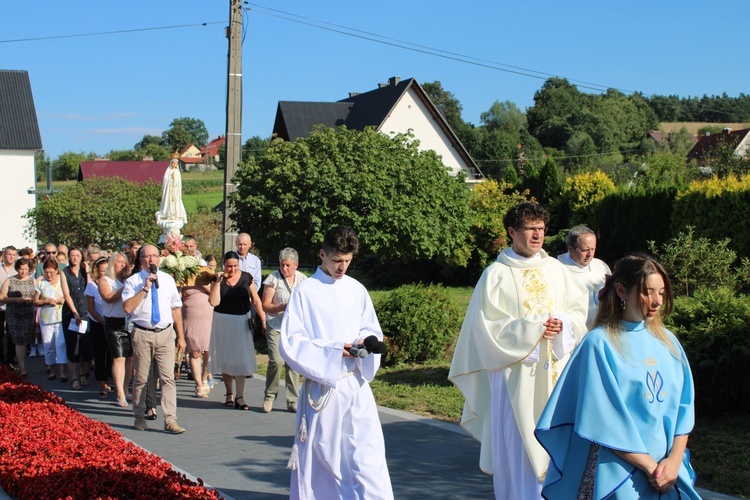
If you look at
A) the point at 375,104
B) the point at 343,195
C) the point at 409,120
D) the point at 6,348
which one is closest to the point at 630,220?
the point at 343,195

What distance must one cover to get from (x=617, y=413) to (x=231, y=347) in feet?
23.5

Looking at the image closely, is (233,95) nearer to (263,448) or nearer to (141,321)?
(141,321)

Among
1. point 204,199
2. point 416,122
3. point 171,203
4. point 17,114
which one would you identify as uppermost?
point 17,114

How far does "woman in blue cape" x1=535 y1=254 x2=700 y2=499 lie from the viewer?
138 inches

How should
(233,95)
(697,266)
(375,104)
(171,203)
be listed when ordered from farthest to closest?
(375,104) < (171,203) < (233,95) < (697,266)

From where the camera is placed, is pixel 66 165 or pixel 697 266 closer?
pixel 697 266

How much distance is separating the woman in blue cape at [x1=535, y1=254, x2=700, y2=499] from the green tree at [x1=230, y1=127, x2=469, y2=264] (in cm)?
1248

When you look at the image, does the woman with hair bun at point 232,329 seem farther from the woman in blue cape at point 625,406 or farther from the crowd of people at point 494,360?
the woman in blue cape at point 625,406

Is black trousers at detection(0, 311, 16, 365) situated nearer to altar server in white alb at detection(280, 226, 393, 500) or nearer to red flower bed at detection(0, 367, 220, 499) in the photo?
red flower bed at detection(0, 367, 220, 499)

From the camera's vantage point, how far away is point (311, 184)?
647 inches

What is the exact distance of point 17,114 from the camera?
5184 cm

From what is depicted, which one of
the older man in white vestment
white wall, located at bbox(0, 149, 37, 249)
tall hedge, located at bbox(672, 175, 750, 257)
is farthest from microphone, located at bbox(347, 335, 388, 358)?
white wall, located at bbox(0, 149, 37, 249)

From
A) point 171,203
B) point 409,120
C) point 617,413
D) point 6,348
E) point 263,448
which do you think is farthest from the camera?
point 409,120

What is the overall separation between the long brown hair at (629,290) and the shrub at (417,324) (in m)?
8.67
